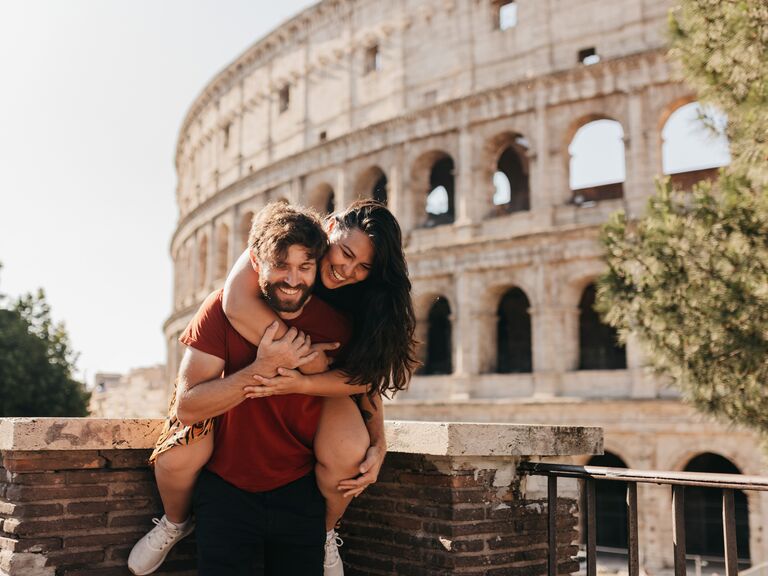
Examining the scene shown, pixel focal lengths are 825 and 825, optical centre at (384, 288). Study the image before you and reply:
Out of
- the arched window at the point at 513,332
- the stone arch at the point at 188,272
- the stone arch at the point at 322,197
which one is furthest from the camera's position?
the stone arch at the point at 188,272

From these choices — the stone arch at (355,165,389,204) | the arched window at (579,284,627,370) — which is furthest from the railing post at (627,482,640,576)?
the stone arch at (355,165,389,204)

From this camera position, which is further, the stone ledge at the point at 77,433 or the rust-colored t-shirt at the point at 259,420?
the stone ledge at the point at 77,433

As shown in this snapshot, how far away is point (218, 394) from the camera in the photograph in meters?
3.00

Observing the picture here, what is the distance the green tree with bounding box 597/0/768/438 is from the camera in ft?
28.0

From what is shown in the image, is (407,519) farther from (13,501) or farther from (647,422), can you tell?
(647,422)

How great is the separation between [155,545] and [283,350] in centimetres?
120

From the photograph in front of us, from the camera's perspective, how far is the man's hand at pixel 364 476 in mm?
3268

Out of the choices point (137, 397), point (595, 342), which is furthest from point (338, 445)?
point (137, 397)

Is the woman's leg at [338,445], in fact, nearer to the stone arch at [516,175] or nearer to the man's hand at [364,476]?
the man's hand at [364,476]

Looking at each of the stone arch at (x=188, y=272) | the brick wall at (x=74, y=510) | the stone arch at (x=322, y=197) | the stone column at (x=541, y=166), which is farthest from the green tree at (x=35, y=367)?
the brick wall at (x=74, y=510)

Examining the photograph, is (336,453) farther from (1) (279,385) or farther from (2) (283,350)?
(2) (283,350)

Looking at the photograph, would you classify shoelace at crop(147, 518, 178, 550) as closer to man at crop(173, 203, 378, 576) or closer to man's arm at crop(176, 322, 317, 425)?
man at crop(173, 203, 378, 576)

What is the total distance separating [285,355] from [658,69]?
56.1ft

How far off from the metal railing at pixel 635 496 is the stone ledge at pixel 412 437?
16 cm
